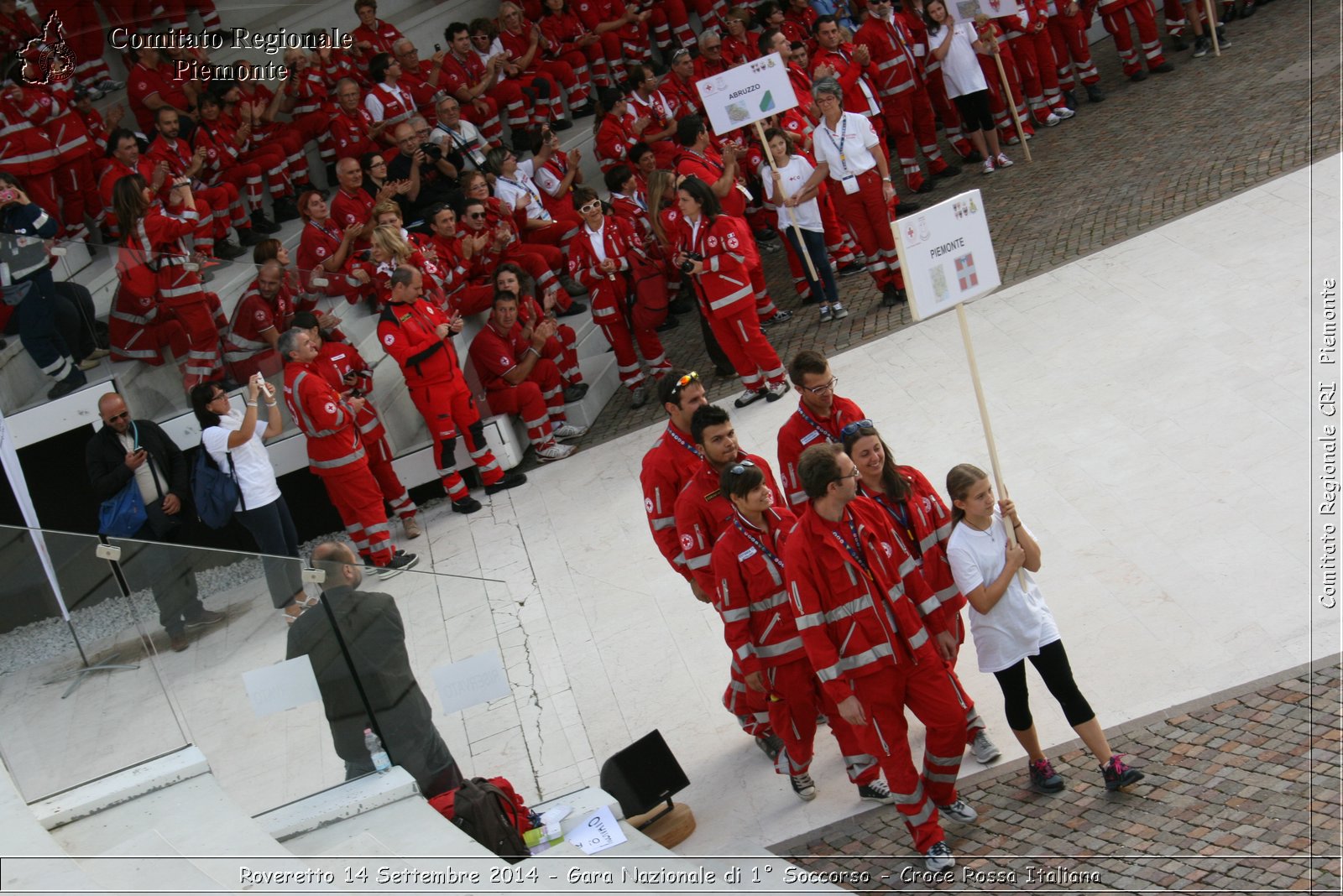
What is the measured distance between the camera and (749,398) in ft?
37.6

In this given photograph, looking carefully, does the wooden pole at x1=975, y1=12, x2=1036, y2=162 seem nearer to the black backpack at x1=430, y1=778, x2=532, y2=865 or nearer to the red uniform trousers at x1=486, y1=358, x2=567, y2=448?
the red uniform trousers at x1=486, y1=358, x2=567, y2=448

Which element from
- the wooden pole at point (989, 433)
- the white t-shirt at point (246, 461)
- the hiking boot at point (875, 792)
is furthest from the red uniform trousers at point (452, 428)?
the wooden pole at point (989, 433)

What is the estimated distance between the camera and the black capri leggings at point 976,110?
14328 millimetres

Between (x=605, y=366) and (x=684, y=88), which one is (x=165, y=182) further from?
(x=684, y=88)

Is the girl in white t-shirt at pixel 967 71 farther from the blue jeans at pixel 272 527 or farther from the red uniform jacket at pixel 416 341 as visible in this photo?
the blue jeans at pixel 272 527

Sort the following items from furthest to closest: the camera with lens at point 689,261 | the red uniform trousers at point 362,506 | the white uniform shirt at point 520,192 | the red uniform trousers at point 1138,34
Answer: the red uniform trousers at point 1138,34 < the white uniform shirt at point 520,192 < the camera with lens at point 689,261 < the red uniform trousers at point 362,506

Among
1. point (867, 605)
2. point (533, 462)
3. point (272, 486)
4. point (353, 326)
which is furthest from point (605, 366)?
point (867, 605)

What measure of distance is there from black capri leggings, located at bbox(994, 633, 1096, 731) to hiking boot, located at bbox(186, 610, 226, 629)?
346 cm

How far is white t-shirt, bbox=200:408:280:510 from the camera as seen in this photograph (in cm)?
1023

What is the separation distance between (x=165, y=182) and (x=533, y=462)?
3.87m

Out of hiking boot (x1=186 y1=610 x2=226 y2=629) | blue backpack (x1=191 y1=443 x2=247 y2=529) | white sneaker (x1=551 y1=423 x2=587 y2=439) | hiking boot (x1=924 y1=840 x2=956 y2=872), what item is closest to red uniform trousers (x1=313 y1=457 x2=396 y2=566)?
blue backpack (x1=191 y1=443 x2=247 y2=529)

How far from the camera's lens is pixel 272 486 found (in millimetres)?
10430

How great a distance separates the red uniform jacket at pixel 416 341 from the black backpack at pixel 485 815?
5.23 meters

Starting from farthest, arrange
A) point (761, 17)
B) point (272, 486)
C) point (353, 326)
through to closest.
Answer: point (761, 17) → point (353, 326) → point (272, 486)
